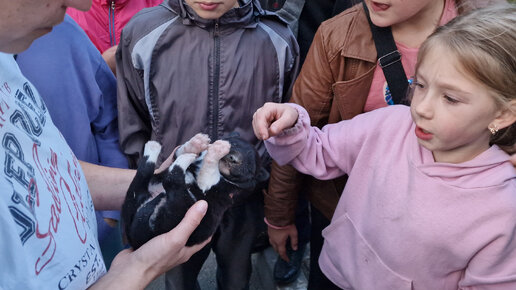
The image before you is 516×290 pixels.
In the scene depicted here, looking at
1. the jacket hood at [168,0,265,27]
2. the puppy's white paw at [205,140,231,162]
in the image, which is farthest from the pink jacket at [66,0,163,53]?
the puppy's white paw at [205,140,231,162]

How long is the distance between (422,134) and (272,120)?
1.71ft

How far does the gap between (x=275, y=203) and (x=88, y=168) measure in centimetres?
93

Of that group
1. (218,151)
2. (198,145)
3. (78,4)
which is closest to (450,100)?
(218,151)

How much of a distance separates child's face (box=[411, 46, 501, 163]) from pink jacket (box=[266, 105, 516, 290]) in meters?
0.10

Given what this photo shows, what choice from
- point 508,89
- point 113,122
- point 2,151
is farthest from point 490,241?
point 113,122

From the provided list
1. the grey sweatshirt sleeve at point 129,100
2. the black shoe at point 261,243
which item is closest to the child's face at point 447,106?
the grey sweatshirt sleeve at point 129,100

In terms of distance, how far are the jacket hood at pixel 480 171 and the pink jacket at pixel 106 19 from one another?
2206mm

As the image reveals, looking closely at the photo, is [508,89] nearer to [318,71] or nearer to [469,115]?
[469,115]

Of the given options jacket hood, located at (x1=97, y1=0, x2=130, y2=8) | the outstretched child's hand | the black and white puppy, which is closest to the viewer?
the outstretched child's hand

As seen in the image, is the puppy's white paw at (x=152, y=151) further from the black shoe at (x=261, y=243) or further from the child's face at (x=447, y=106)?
the black shoe at (x=261, y=243)

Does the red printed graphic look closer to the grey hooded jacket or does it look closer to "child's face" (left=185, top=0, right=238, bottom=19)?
the grey hooded jacket

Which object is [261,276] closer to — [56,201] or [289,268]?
[289,268]

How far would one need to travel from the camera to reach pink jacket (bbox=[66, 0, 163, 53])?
2668mm

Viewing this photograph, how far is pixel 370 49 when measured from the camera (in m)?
1.76
